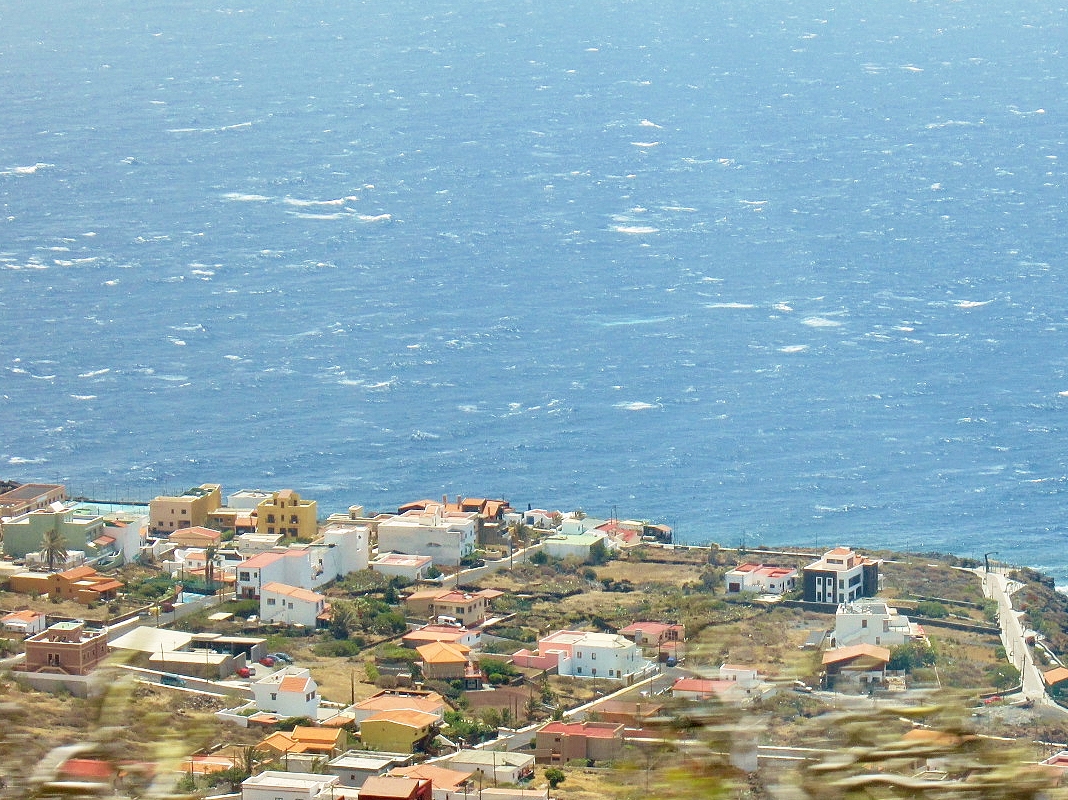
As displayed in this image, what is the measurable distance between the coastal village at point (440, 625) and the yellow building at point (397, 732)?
0.05m

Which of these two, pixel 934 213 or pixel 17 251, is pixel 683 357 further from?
pixel 17 251

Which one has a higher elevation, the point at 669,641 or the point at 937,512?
the point at 937,512

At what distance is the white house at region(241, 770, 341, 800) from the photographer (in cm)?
3797

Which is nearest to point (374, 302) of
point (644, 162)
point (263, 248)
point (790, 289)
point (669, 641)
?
point (263, 248)

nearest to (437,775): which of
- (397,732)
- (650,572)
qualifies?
(397,732)

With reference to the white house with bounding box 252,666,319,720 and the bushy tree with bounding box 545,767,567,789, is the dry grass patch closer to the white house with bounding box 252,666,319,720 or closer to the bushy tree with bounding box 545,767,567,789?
the white house with bounding box 252,666,319,720

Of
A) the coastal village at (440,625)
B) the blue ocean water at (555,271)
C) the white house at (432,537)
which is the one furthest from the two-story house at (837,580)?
the blue ocean water at (555,271)

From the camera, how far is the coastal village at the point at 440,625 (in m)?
42.4

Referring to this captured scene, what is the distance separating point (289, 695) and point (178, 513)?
68.8 feet

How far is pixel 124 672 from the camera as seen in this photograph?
26.2 feet

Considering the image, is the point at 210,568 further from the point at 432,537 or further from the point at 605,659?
the point at 605,659

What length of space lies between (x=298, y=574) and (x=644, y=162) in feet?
273

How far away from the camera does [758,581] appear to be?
198 ft

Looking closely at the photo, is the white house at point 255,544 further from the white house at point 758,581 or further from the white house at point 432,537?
the white house at point 758,581
